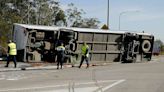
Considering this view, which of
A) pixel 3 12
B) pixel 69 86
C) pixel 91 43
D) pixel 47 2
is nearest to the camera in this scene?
pixel 69 86

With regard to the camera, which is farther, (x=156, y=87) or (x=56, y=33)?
(x=56, y=33)

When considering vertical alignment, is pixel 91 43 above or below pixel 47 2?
below

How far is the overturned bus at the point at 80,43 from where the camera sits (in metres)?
30.2

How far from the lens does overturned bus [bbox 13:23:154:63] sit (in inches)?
1190

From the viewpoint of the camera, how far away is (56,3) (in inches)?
3118

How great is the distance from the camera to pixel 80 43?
32531 millimetres

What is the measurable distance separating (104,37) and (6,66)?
30.1 feet

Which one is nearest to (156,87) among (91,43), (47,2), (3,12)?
(91,43)

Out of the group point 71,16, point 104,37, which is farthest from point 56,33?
point 71,16

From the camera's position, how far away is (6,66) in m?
27.5

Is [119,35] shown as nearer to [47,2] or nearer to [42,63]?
[42,63]

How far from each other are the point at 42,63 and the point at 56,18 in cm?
4916

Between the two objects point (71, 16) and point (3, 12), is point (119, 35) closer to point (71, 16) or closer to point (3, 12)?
point (3, 12)

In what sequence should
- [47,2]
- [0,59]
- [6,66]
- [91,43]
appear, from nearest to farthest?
[6,66], [0,59], [91,43], [47,2]
